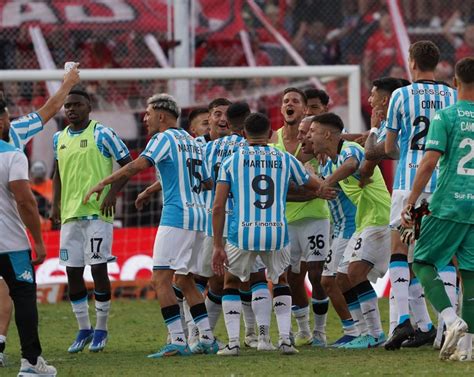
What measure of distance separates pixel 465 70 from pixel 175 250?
3243 millimetres

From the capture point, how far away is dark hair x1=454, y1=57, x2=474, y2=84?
9852 mm

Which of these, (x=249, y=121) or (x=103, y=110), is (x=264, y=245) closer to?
(x=249, y=121)

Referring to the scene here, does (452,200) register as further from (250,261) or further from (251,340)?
(251,340)

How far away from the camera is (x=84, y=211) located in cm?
1295

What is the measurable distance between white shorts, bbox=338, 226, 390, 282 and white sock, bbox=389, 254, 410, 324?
798 mm

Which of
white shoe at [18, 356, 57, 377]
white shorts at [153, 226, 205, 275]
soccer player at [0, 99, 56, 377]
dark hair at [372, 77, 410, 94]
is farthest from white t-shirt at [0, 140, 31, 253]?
dark hair at [372, 77, 410, 94]

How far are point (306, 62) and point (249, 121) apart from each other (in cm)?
1245

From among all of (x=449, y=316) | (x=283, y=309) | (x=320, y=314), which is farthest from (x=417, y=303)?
(x=449, y=316)

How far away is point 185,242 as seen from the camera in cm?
1173

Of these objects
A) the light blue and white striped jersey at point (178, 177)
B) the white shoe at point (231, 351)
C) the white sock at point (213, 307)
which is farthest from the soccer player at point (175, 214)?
the white sock at point (213, 307)

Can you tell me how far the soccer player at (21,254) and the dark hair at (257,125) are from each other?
2.48m

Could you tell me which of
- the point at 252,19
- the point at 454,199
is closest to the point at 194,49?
the point at 252,19

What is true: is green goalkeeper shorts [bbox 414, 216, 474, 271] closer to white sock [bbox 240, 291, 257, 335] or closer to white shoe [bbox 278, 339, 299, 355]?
white shoe [bbox 278, 339, 299, 355]

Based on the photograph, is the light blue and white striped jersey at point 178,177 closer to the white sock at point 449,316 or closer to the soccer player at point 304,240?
the soccer player at point 304,240
